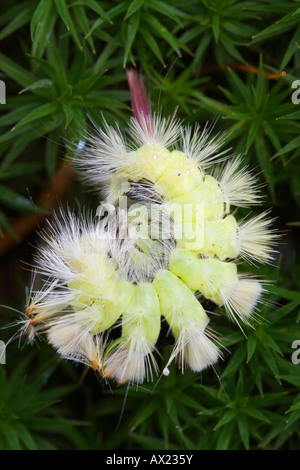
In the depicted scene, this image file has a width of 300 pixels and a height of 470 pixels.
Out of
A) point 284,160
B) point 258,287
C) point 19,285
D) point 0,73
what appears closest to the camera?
point 258,287

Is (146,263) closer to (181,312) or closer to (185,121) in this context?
(181,312)

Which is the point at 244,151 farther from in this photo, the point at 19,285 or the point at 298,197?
the point at 19,285

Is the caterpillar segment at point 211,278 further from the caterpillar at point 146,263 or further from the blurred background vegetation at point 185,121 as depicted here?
the blurred background vegetation at point 185,121

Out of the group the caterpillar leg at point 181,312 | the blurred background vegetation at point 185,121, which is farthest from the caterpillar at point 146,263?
the blurred background vegetation at point 185,121

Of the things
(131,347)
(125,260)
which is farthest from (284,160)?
(131,347)

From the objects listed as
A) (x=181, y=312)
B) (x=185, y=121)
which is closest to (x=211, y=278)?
(x=181, y=312)

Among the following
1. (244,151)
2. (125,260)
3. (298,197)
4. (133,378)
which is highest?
(244,151)
